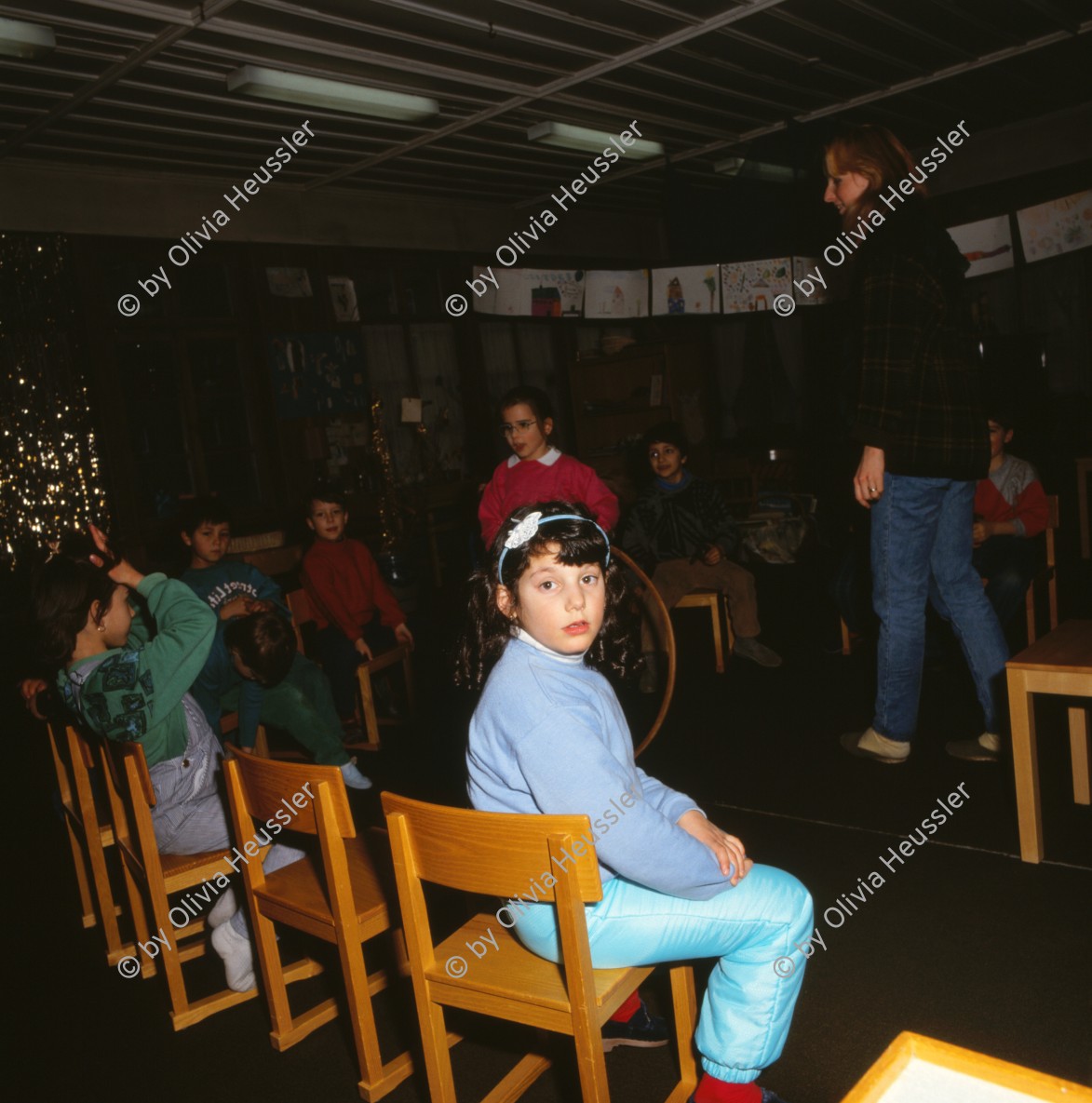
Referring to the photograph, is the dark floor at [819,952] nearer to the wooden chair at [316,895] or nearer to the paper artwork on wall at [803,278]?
the wooden chair at [316,895]

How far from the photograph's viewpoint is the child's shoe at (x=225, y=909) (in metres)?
2.15

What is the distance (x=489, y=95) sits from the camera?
492cm

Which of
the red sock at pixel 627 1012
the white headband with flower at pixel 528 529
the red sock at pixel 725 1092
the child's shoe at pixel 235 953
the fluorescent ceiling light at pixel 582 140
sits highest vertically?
the fluorescent ceiling light at pixel 582 140

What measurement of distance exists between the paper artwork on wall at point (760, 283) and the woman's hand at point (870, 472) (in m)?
3.92

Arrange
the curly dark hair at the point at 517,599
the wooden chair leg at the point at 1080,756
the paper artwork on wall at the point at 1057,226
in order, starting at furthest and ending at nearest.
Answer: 1. the paper artwork on wall at the point at 1057,226
2. the wooden chair leg at the point at 1080,756
3. the curly dark hair at the point at 517,599

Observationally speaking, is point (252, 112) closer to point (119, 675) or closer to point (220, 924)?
point (119, 675)

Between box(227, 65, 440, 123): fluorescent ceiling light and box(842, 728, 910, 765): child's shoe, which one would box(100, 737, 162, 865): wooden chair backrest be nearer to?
box(842, 728, 910, 765): child's shoe

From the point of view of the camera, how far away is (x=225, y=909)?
2156 millimetres

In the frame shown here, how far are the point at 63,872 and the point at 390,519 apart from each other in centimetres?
362

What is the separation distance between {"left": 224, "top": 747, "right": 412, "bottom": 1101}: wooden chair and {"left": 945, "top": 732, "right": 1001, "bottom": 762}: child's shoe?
1845 mm

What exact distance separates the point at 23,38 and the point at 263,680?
263cm

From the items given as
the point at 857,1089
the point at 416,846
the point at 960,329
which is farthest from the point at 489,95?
the point at 857,1089

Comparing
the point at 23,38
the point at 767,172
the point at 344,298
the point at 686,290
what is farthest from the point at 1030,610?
the point at 344,298

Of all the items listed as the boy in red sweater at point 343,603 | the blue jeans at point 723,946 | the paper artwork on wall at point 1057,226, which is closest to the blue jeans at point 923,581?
the blue jeans at point 723,946
